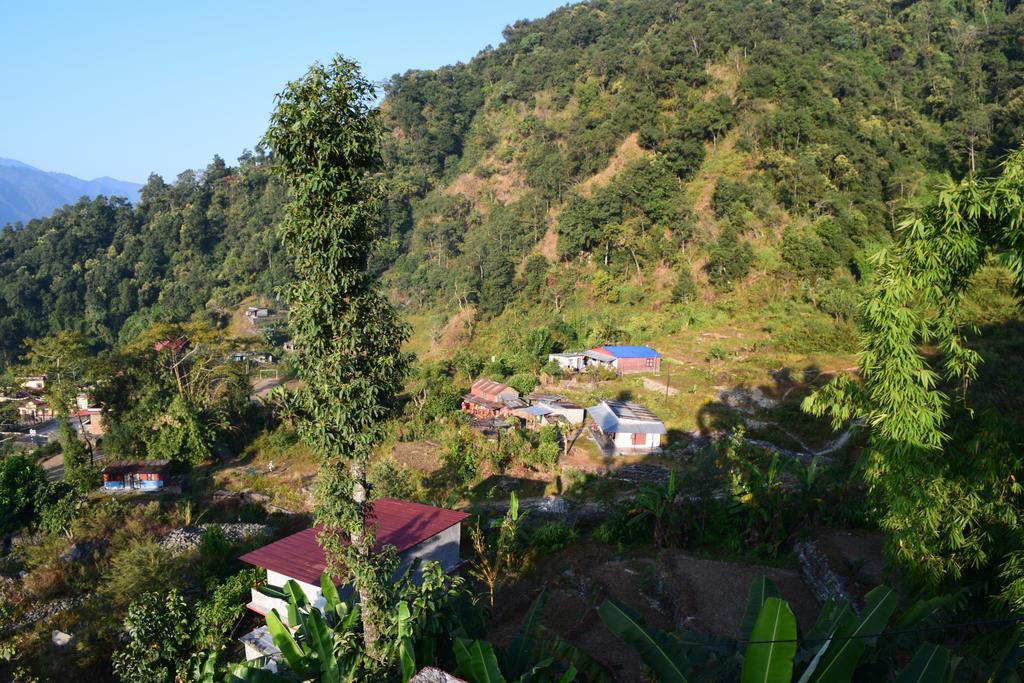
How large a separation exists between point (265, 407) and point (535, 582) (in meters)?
20.7

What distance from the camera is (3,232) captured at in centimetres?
5666

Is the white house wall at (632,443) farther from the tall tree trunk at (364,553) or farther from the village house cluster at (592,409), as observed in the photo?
the tall tree trunk at (364,553)

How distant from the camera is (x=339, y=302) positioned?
5180mm

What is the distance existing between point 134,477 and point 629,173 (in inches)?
1067

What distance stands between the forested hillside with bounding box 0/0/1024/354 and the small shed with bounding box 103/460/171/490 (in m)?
9.61

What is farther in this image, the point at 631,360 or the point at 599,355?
the point at 599,355

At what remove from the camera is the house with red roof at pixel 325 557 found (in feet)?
27.9

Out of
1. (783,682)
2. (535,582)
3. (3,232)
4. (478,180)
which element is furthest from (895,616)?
(3,232)

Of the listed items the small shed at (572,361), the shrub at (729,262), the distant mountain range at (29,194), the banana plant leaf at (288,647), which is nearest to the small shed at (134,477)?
the small shed at (572,361)

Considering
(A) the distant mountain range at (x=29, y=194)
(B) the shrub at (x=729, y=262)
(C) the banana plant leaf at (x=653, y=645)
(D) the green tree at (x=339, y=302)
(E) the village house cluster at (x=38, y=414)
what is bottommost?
(E) the village house cluster at (x=38, y=414)

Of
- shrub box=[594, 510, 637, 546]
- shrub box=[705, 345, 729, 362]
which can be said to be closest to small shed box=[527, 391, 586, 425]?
shrub box=[705, 345, 729, 362]

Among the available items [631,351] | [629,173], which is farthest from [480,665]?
[629,173]

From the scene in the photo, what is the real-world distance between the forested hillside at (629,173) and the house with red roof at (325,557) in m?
16.9

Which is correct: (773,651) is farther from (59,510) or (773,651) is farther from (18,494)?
(18,494)
